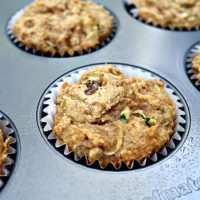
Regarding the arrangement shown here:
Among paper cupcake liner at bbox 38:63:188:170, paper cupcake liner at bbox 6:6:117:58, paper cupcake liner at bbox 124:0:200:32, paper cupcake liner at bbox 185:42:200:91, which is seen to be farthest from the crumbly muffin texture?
paper cupcake liner at bbox 6:6:117:58

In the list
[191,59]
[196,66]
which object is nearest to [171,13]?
[191,59]

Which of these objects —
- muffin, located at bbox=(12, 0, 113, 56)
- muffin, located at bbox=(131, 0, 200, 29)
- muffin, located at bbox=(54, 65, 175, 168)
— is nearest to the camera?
muffin, located at bbox=(54, 65, 175, 168)

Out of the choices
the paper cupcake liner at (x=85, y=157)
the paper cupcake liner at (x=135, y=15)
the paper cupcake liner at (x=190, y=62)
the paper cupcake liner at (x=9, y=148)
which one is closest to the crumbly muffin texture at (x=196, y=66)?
the paper cupcake liner at (x=190, y=62)

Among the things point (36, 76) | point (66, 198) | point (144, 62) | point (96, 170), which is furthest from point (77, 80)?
point (66, 198)

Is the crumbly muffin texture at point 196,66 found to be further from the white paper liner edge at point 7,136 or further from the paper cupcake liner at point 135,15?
the white paper liner edge at point 7,136

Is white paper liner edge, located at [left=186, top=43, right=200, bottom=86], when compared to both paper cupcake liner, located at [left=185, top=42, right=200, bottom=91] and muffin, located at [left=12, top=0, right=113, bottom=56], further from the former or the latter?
muffin, located at [left=12, top=0, right=113, bottom=56]

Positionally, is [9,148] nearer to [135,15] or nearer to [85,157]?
[85,157]

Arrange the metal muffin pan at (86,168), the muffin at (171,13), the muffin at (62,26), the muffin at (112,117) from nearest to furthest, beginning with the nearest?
1. the metal muffin pan at (86,168)
2. the muffin at (112,117)
3. the muffin at (62,26)
4. the muffin at (171,13)
